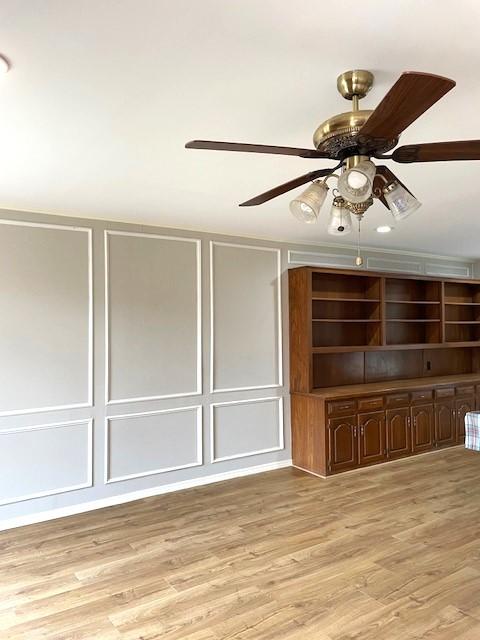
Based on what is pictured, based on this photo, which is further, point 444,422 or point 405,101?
point 444,422

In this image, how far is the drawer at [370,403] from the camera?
15.6ft

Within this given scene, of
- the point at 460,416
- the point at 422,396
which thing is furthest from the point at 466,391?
the point at 422,396

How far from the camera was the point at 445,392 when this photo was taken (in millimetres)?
5508

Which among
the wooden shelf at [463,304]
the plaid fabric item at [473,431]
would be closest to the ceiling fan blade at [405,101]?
the plaid fabric item at [473,431]

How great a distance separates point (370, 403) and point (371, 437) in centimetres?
36

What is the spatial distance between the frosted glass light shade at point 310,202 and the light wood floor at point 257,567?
198cm

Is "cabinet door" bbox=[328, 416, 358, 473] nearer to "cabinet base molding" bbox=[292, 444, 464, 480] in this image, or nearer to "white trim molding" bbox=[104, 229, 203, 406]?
"cabinet base molding" bbox=[292, 444, 464, 480]

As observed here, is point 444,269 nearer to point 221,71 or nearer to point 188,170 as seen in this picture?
point 188,170

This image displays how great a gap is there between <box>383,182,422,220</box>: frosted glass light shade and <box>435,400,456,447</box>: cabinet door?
4134mm

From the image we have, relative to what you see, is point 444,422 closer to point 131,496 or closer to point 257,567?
point 257,567

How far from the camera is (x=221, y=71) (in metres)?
1.73

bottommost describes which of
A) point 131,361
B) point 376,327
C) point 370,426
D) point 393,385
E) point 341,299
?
point 370,426

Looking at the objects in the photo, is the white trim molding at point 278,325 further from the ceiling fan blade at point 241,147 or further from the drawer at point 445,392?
the ceiling fan blade at point 241,147

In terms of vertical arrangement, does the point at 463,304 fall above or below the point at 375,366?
above
